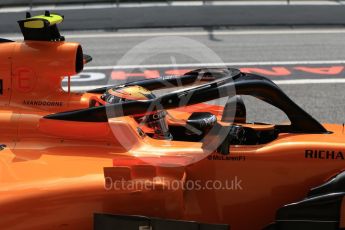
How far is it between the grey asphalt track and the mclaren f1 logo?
4728 millimetres

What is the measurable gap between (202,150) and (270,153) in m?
0.50

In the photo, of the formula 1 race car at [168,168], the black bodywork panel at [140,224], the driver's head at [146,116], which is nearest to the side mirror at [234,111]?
the formula 1 race car at [168,168]

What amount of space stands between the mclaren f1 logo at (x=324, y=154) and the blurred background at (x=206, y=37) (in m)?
5.01

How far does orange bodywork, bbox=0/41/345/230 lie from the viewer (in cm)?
348

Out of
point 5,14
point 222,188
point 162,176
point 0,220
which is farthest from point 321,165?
point 5,14

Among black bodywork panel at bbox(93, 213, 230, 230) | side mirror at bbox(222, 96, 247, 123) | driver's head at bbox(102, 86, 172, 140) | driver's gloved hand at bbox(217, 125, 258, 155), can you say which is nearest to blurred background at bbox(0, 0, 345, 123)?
side mirror at bbox(222, 96, 247, 123)

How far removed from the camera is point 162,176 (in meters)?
3.67

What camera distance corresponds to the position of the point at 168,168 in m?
3.71

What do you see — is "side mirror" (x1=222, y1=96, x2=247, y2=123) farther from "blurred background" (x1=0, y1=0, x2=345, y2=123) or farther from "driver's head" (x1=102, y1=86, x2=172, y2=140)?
"blurred background" (x1=0, y1=0, x2=345, y2=123)

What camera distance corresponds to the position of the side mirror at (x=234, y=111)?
4.20 metres

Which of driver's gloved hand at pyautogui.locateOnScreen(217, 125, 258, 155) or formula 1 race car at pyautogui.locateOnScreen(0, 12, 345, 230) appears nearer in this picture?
formula 1 race car at pyautogui.locateOnScreen(0, 12, 345, 230)

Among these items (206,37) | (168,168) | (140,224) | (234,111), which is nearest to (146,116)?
(168,168)

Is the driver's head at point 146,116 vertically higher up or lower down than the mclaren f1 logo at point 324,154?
higher up

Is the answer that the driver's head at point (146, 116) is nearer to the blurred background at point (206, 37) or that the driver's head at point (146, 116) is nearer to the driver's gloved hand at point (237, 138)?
the driver's gloved hand at point (237, 138)
